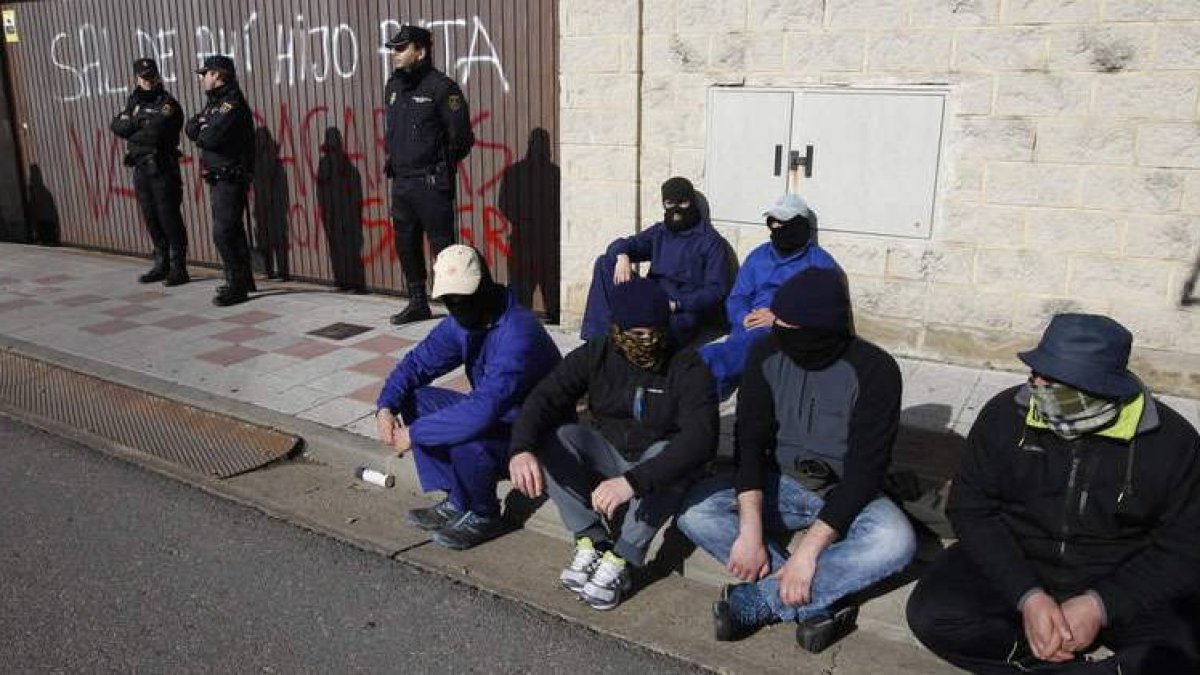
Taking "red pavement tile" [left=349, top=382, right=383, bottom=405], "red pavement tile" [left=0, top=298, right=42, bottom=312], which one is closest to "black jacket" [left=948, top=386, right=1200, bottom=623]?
"red pavement tile" [left=349, top=382, right=383, bottom=405]

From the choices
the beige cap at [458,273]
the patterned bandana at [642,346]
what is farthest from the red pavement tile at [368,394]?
the patterned bandana at [642,346]

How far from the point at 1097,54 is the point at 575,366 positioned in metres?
3.25

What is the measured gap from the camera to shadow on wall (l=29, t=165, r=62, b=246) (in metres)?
10.9

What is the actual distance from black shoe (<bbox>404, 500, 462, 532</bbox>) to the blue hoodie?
386 mm

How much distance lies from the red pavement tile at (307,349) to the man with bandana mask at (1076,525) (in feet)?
14.7

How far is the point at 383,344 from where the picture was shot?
6.45 metres

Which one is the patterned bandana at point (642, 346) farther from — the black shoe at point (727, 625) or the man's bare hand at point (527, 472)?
the black shoe at point (727, 625)

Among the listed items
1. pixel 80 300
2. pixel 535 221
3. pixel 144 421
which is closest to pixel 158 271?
pixel 80 300

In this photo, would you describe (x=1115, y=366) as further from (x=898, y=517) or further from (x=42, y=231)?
(x=42, y=231)

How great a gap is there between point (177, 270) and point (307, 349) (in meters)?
2.82

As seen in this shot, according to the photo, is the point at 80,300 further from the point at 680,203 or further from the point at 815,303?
the point at 815,303

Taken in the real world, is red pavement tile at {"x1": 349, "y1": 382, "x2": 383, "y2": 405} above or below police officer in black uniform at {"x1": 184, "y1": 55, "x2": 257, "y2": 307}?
below

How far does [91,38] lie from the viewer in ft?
31.8

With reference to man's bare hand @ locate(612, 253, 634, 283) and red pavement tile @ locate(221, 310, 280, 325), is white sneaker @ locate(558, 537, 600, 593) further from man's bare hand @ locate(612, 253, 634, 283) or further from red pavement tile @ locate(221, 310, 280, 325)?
red pavement tile @ locate(221, 310, 280, 325)
